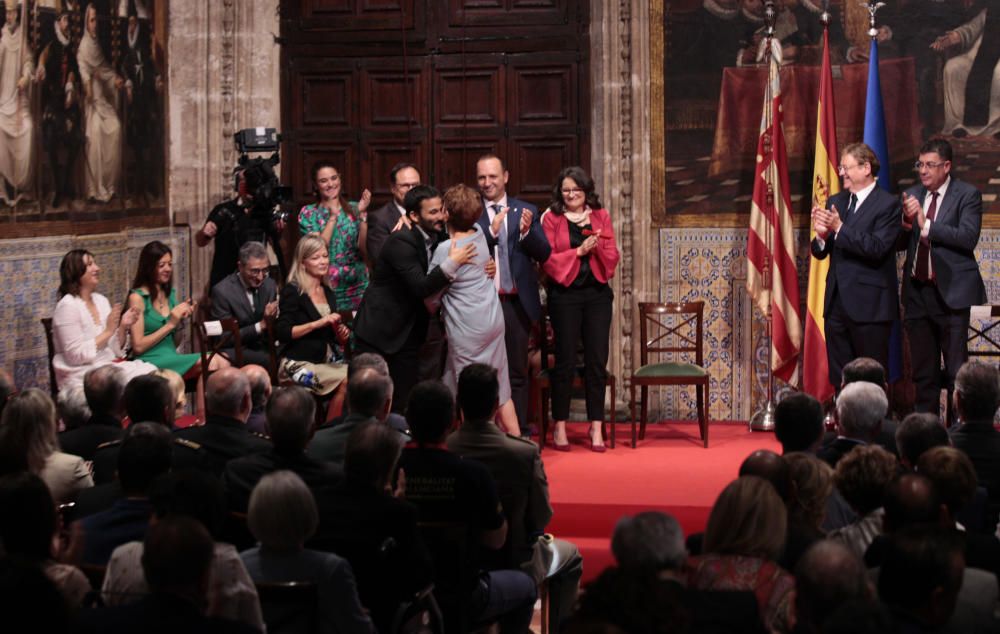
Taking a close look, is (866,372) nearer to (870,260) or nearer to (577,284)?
(870,260)

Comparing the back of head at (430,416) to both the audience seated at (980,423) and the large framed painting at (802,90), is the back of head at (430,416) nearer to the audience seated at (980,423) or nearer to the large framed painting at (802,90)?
the audience seated at (980,423)

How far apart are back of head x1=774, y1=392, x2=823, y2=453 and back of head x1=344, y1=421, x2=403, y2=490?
155 centimetres

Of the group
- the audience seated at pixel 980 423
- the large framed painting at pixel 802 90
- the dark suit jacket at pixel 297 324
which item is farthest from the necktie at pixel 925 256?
the dark suit jacket at pixel 297 324

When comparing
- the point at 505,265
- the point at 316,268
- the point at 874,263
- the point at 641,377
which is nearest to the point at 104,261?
the point at 316,268

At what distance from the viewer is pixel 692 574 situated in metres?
3.55

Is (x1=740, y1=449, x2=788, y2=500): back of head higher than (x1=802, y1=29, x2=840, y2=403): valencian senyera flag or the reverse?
the reverse

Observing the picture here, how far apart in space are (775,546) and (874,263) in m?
5.00

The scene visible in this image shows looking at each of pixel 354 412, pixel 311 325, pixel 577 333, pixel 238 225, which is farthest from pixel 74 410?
pixel 238 225

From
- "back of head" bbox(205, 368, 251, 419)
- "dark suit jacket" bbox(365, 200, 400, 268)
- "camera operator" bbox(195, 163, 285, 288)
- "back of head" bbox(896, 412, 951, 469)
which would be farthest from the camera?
"camera operator" bbox(195, 163, 285, 288)

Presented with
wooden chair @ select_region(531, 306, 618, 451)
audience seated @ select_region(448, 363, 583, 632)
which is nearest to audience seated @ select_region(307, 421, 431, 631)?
audience seated @ select_region(448, 363, 583, 632)

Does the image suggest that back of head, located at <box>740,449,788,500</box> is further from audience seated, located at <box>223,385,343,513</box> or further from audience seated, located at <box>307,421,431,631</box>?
audience seated, located at <box>223,385,343,513</box>

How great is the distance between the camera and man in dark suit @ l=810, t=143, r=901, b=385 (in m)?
8.25

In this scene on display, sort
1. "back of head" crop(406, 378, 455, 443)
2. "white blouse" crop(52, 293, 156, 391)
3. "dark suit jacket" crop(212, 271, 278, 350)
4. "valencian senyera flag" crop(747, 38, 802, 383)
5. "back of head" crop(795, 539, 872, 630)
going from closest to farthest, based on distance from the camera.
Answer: "back of head" crop(795, 539, 872, 630), "back of head" crop(406, 378, 455, 443), "white blouse" crop(52, 293, 156, 391), "dark suit jacket" crop(212, 271, 278, 350), "valencian senyera flag" crop(747, 38, 802, 383)

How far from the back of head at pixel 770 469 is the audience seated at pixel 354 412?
1664 millimetres
